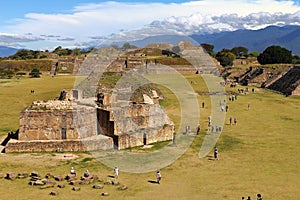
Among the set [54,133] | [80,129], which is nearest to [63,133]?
[54,133]

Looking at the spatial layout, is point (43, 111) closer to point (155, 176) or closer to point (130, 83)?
point (155, 176)

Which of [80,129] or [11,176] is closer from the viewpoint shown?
[11,176]

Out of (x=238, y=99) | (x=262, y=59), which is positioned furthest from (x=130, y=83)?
(x=262, y=59)

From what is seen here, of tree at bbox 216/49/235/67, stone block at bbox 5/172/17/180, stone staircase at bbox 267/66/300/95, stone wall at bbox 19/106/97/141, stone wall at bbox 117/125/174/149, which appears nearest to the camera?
stone block at bbox 5/172/17/180

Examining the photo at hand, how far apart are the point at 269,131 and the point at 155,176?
12.2 metres

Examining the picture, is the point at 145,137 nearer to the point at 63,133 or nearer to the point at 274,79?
the point at 63,133

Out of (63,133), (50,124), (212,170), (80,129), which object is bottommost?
(212,170)

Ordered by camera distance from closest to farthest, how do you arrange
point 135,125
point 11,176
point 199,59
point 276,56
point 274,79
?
point 11,176
point 135,125
point 274,79
point 276,56
point 199,59

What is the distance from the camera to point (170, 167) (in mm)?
17953

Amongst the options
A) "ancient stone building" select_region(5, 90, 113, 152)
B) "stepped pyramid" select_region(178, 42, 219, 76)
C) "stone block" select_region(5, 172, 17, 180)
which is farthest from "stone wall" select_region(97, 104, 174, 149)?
"stepped pyramid" select_region(178, 42, 219, 76)

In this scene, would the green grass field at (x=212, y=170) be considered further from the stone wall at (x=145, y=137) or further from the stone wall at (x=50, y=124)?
the stone wall at (x=145, y=137)

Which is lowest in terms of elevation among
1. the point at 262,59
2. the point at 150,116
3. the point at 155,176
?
the point at 155,176

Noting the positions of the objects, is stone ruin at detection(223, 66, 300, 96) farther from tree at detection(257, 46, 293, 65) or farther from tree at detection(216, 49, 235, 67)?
tree at detection(216, 49, 235, 67)

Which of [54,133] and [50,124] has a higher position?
[50,124]
